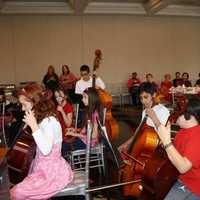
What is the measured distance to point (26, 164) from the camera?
8.31ft

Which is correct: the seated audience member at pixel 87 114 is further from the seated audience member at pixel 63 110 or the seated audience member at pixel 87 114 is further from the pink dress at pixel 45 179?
the pink dress at pixel 45 179

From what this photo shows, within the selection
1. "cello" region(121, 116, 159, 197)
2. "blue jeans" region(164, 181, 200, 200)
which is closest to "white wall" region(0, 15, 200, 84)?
"cello" region(121, 116, 159, 197)

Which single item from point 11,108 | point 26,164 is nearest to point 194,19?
point 11,108

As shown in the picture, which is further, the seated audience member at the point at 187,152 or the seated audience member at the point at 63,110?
the seated audience member at the point at 63,110

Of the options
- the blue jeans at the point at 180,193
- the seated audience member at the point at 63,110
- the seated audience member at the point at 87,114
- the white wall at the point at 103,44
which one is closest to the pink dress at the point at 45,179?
the blue jeans at the point at 180,193

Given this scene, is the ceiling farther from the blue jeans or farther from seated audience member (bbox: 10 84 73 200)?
the blue jeans

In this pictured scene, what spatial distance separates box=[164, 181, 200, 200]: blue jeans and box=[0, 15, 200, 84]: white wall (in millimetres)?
7858

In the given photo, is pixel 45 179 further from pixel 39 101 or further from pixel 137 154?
pixel 137 154

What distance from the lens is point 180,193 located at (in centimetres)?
191

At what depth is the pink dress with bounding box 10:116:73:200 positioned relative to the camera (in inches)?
78.1

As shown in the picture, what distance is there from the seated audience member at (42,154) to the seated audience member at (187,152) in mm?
685

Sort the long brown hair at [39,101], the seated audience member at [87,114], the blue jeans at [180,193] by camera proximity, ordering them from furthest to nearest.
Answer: the seated audience member at [87,114] < the long brown hair at [39,101] < the blue jeans at [180,193]

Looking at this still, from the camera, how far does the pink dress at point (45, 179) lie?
198 centimetres

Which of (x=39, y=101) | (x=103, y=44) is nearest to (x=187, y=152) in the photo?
(x=39, y=101)
